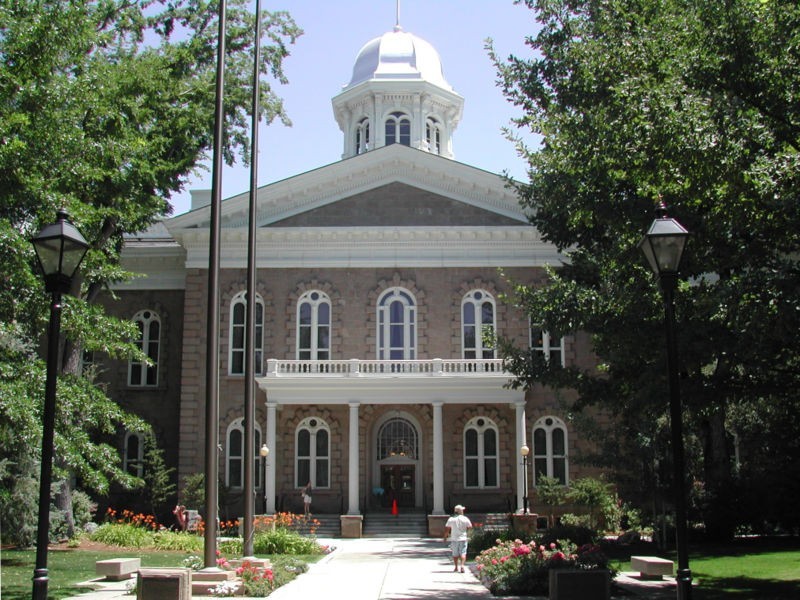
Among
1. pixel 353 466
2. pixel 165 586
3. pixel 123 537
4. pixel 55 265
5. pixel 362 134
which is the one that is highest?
pixel 362 134

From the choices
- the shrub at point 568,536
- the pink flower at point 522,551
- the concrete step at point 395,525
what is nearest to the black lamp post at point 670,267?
the pink flower at point 522,551

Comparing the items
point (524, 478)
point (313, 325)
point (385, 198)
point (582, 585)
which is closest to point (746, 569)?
point (582, 585)

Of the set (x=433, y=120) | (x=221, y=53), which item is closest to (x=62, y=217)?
(x=221, y=53)

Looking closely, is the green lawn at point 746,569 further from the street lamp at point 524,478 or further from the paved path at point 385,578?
the street lamp at point 524,478

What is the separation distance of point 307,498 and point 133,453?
8.76 m

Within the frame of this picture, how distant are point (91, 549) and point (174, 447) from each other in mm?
10615

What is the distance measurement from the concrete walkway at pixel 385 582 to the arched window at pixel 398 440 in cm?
1054

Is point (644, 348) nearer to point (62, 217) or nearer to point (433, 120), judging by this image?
point (62, 217)

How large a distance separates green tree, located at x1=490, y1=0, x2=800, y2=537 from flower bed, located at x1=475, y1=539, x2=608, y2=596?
305cm

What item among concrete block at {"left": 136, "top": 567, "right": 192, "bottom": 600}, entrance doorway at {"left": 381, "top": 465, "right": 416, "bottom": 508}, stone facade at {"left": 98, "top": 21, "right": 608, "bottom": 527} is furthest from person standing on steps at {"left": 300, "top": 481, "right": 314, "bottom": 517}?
concrete block at {"left": 136, "top": 567, "right": 192, "bottom": 600}

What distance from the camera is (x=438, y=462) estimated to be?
34375 mm

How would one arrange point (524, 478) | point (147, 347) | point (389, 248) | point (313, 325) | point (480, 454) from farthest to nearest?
point (147, 347), point (389, 248), point (313, 325), point (480, 454), point (524, 478)

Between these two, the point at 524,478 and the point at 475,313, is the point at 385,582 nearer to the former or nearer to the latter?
the point at 524,478

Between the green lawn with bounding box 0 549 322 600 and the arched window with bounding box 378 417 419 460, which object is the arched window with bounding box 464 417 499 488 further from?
the green lawn with bounding box 0 549 322 600
